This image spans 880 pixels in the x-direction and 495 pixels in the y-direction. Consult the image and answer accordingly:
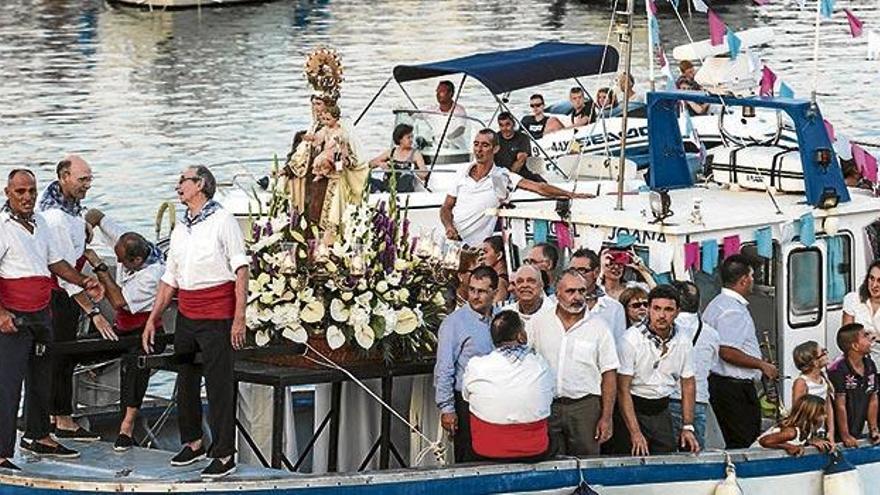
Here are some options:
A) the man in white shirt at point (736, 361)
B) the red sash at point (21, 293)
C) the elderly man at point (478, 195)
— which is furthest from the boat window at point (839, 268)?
the red sash at point (21, 293)

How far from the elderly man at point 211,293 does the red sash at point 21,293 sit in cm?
62

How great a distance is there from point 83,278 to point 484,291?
225cm

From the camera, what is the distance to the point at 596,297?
12.5 metres

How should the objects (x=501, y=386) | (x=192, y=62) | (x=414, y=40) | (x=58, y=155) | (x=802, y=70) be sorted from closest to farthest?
(x=501, y=386), (x=58, y=155), (x=802, y=70), (x=192, y=62), (x=414, y=40)

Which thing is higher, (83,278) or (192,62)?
(83,278)

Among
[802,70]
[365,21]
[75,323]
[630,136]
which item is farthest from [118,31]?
[75,323]

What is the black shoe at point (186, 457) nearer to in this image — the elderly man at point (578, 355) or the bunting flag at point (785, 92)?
the elderly man at point (578, 355)

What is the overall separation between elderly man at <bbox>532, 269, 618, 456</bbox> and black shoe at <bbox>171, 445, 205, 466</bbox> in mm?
1919

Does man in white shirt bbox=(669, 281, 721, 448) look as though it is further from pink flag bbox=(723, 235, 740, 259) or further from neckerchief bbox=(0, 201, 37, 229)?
neckerchief bbox=(0, 201, 37, 229)

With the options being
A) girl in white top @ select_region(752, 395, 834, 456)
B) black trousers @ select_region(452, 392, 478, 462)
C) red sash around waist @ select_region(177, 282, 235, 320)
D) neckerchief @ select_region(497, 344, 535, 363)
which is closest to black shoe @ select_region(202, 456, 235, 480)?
red sash around waist @ select_region(177, 282, 235, 320)

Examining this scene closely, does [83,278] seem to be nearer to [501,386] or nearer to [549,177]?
[501,386]

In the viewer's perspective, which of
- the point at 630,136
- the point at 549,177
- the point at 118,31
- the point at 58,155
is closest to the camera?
the point at 549,177

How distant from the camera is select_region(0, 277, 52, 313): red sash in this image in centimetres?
1218

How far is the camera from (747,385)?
13.0 m
